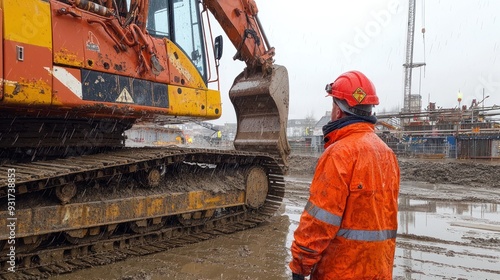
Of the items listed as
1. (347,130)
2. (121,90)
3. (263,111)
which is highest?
(121,90)

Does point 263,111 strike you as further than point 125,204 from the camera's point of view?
Yes

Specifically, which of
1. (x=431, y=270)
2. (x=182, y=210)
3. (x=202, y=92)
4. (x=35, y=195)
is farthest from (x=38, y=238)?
(x=431, y=270)

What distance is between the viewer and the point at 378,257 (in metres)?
2.20

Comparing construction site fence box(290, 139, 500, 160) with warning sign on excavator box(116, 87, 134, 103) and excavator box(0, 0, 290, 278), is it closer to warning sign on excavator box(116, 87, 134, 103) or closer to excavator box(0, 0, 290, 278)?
excavator box(0, 0, 290, 278)

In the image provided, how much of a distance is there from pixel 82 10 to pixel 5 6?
2.80ft

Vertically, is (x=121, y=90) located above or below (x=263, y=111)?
above

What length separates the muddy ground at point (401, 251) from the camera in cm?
446

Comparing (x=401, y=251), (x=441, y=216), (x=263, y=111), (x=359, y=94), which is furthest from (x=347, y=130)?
(x=441, y=216)

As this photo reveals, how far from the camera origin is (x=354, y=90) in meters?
2.39

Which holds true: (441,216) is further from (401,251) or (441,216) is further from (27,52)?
(27,52)

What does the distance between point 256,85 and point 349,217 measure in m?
5.36

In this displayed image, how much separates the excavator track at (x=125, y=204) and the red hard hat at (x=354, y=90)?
2978mm

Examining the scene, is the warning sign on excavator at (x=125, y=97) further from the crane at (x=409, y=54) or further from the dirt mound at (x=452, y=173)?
the crane at (x=409, y=54)

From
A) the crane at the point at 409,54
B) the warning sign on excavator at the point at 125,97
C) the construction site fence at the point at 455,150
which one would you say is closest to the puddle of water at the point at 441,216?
the warning sign on excavator at the point at 125,97
